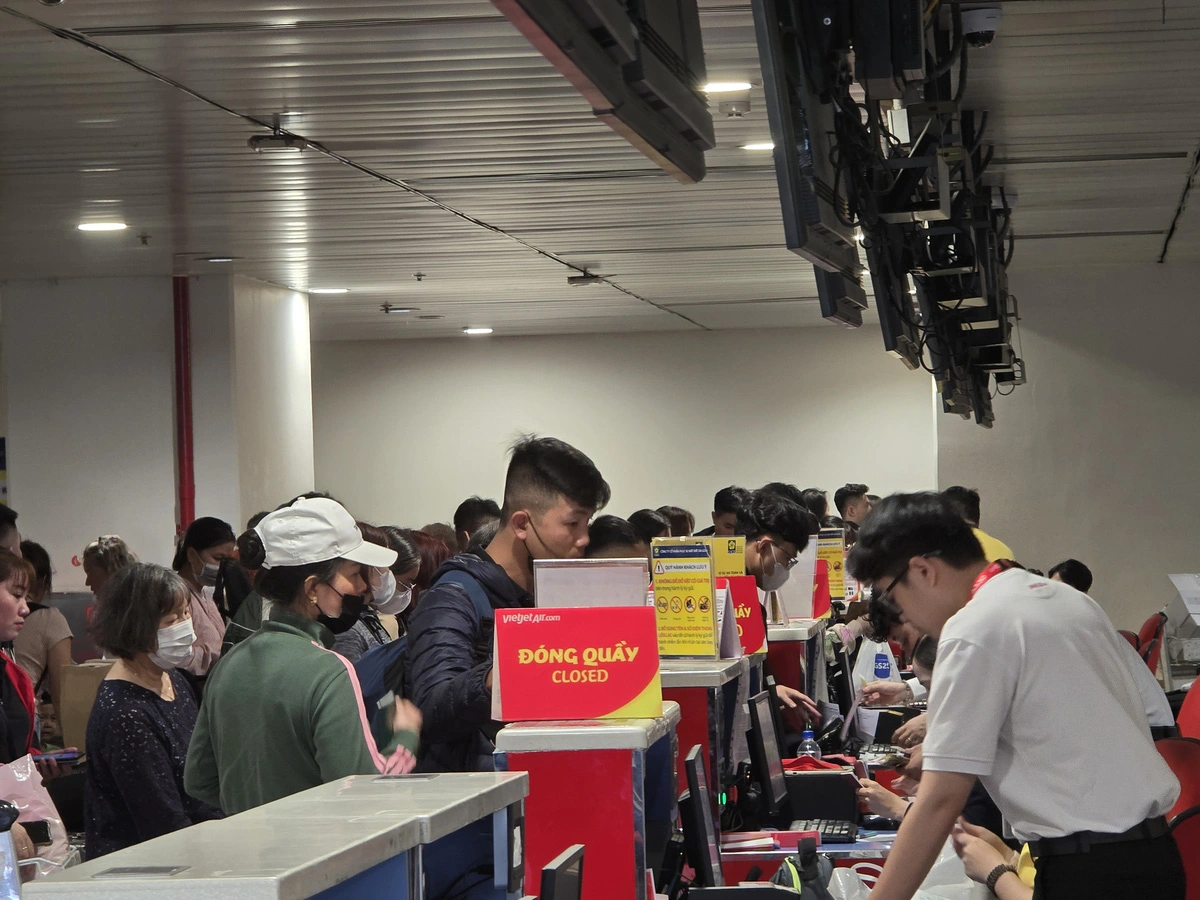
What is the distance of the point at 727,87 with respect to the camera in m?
6.14

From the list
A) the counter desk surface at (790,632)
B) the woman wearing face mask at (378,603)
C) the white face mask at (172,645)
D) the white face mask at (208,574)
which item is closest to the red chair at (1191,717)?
the counter desk surface at (790,632)

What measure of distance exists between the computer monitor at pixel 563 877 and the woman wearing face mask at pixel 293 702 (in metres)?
0.81

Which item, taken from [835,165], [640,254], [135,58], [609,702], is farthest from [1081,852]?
[640,254]

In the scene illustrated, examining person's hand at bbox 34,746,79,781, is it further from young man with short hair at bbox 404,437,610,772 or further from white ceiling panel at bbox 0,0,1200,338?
white ceiling panel at bbox 0,0,1200,338

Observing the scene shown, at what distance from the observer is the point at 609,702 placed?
8.66ft

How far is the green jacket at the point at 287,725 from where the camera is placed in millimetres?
2590

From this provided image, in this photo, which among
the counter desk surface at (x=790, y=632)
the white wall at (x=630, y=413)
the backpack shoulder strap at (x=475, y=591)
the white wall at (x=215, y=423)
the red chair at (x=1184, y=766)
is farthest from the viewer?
the white wall at (x=630, y=413)

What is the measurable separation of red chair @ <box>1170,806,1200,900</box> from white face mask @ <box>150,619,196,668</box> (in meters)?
2.83

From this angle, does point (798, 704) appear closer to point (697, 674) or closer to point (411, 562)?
point (697, 674)

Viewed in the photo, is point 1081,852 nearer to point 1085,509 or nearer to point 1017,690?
point 1017,690

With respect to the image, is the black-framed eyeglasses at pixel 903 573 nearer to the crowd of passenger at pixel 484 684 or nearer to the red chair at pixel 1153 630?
the crowd of passenger at pixel 484 684

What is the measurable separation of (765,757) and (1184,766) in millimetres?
1154

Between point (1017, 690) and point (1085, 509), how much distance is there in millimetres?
9731

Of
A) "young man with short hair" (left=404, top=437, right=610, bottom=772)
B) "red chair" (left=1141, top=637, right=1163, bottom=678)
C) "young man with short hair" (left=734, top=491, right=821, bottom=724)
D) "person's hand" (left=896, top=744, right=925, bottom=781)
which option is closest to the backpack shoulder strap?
"young man with short hair" (left=404, top=437, right=610, bottom=772)
